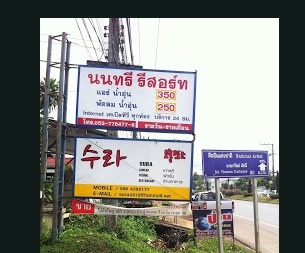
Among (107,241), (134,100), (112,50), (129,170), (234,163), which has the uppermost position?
(112,50)

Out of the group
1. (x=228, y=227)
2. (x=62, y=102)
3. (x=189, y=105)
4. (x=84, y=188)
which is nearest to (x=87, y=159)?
(x=84, y=188)

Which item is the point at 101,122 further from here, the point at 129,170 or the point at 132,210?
the point at 132,210

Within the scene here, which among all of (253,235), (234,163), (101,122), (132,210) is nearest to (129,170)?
(132,210)

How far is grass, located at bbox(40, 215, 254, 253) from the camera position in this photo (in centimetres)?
695

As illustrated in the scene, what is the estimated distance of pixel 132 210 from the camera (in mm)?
7113

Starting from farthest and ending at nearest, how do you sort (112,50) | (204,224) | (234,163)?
(204,224), (112,50), (234,163)

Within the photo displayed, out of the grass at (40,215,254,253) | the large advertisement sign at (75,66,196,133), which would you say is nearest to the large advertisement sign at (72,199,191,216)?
the grass at (40,215,254,253)

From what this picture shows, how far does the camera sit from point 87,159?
7.27 m

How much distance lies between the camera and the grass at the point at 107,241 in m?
6.95

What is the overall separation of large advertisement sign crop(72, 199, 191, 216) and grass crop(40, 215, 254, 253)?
2.22ft

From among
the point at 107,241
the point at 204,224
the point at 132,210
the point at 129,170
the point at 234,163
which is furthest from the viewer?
the point at 204,224

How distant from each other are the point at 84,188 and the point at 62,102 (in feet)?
5.79

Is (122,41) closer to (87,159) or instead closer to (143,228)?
(87,159)

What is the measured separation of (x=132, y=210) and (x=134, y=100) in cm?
221
